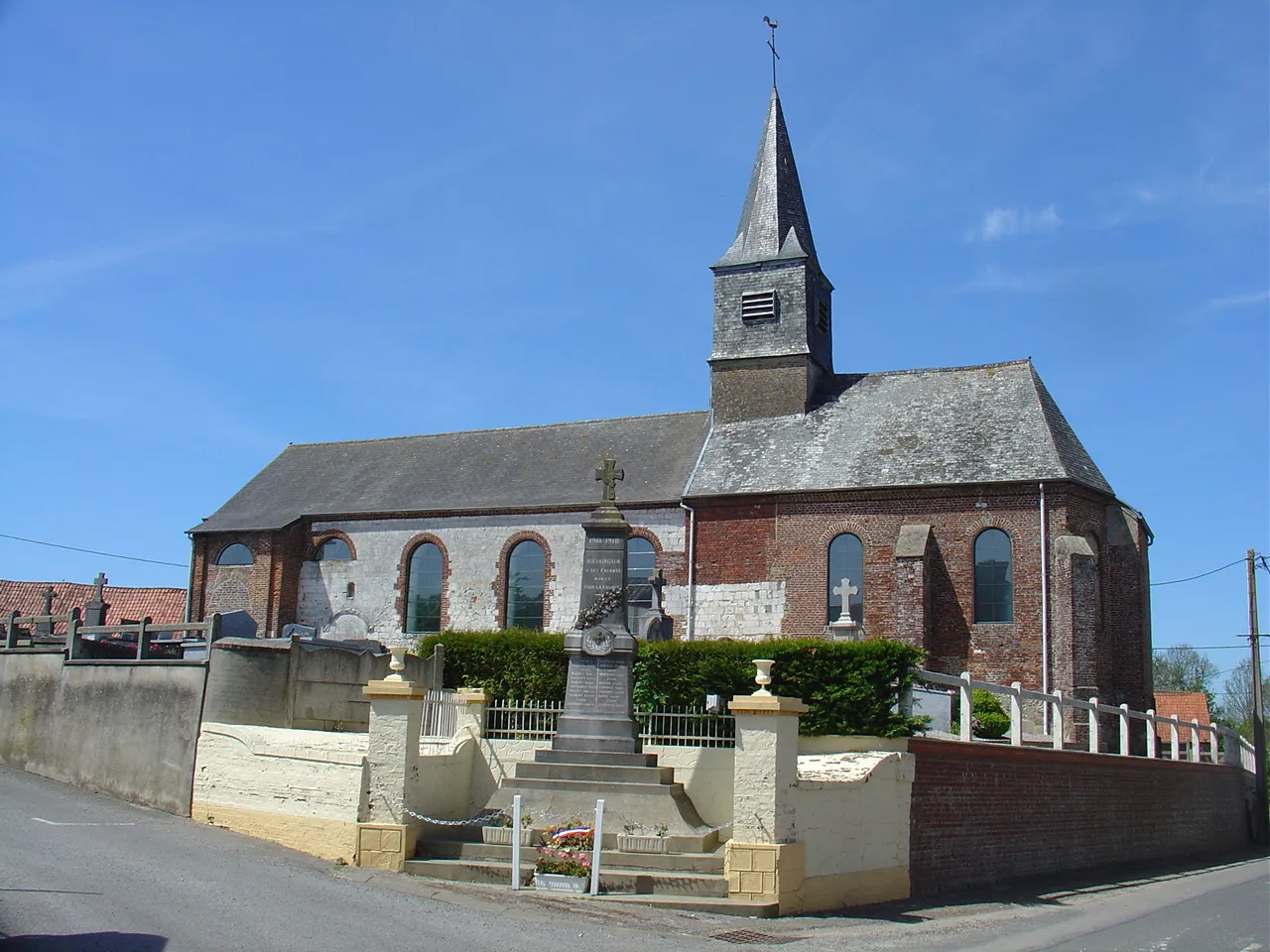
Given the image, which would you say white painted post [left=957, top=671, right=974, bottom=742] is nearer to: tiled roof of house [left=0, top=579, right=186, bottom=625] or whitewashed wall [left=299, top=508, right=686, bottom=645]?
whitewashed wall [left=299, top=508, right=686, bottom=645]

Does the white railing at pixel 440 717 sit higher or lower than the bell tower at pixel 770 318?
lower

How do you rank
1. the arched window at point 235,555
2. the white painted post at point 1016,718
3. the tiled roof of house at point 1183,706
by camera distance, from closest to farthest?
the white painted post at point 1016,718
the arched window at point 235,555
the tiled roof of house at point 1183,706

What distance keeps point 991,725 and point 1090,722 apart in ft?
6.79

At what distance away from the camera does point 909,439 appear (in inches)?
1048

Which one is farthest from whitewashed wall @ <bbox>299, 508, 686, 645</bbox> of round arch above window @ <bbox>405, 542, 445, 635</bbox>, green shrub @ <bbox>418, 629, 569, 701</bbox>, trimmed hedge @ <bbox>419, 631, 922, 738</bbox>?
trimmed hedge @ <bbox>419, 631, 922, 738</bbox>

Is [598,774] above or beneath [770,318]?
beneath

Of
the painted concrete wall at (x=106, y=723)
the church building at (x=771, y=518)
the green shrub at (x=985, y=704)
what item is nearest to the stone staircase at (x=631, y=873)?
the painted concrete wall at (x=106, y=723)

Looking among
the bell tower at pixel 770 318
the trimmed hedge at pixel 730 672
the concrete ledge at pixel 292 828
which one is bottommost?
the concrete ledge at pixel 292 828

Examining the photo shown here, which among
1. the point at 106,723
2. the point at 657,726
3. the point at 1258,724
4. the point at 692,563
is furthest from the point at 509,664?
the point at 1258,724

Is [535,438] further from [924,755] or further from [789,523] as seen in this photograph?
[924,755]

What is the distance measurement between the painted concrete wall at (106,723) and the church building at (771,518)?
A: 779 cm

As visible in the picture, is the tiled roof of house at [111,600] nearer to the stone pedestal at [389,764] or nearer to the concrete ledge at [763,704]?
the stone pedestal at [389,764]

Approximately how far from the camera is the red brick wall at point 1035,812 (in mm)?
13680

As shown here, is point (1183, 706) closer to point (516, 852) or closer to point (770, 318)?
point (770, 318)
